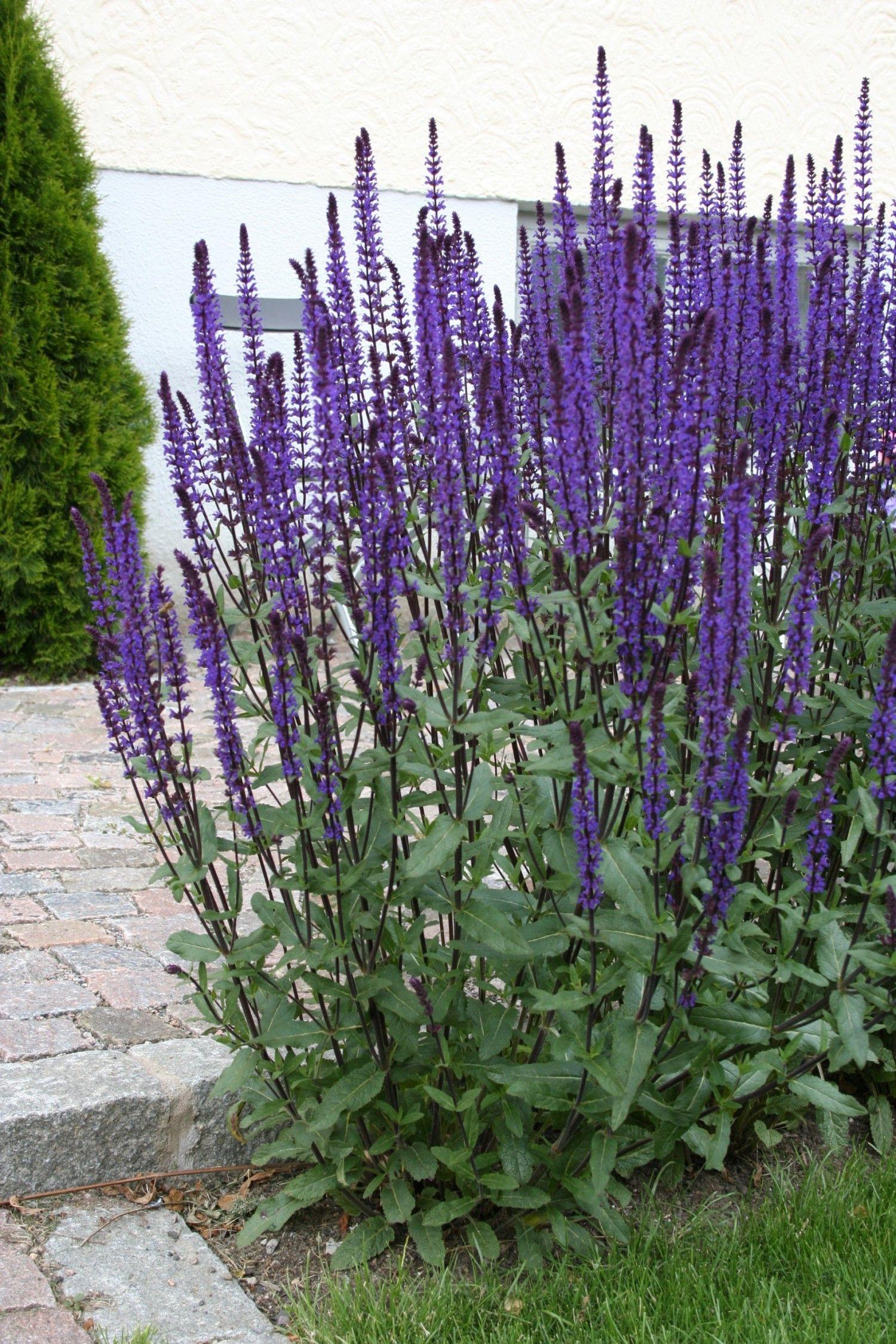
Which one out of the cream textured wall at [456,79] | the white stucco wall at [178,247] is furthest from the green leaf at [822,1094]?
the cream textured wall at [456,79]

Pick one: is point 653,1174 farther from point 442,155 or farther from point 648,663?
point 442,155

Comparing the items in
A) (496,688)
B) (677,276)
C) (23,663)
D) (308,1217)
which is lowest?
(308,1217)

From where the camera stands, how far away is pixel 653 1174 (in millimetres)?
3131

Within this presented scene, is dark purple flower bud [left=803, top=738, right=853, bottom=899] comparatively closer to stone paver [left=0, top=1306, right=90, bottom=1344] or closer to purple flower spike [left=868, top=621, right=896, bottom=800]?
purple flower spike [left=868, top=621, right=896, bottom=800]

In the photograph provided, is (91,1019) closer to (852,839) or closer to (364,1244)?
(364,1244)

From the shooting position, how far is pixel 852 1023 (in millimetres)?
2508

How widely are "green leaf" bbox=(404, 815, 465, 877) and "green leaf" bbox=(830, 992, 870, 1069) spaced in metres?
0.87

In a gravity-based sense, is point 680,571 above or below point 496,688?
above

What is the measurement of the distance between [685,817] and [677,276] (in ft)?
5.29

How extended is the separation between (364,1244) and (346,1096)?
39 centimetres

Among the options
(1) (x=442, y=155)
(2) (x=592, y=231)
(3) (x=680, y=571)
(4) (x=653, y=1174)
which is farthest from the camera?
(1) (x=442, y=155)

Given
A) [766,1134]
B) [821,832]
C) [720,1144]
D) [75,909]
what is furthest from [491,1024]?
[75,909]

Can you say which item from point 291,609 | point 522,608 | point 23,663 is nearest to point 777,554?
point 522,608

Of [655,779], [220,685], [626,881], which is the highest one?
[220,685]
